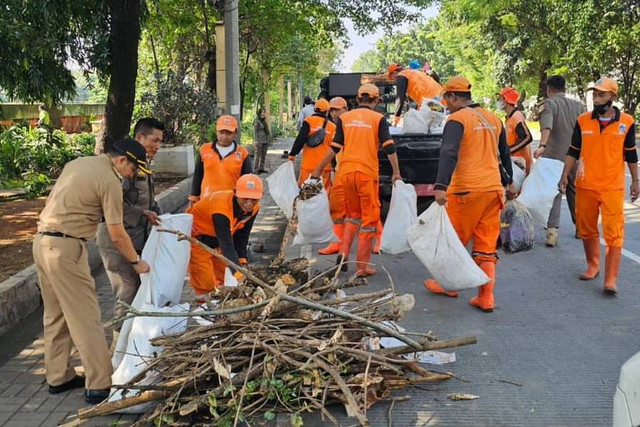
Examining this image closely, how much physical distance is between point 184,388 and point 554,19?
2534cm

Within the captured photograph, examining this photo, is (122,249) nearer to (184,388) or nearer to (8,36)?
(184,388)

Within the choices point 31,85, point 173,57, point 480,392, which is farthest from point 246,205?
point 173,57

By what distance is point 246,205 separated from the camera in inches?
192

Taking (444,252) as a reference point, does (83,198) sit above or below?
above

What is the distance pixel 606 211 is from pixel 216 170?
360 centimetres

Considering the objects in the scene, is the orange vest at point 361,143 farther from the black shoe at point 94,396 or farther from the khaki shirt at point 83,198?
Result: the black shoe at point 94,396

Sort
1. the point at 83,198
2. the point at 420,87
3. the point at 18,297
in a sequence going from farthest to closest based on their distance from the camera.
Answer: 1. the point at 420,87
2. the point at 18,297
3. the point at 83,198

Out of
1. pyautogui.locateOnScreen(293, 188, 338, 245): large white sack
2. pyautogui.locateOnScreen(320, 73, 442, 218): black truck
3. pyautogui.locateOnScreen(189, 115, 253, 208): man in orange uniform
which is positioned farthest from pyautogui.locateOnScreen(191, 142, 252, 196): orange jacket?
pyautogui.locateOnScreen(320, 73, 442, 218): black truck

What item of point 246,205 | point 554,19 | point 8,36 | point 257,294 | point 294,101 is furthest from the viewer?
point 294,101

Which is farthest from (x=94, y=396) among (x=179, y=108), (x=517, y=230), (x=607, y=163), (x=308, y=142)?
(x=179, y=108)

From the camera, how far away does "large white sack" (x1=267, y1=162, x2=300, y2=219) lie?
7188 mm

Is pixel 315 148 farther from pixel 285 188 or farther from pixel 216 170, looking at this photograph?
pixel 216 170

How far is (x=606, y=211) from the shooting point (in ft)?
17.8

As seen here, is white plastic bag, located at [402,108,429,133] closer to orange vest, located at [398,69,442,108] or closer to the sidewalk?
orange vest, located at [398,69,442,108]
